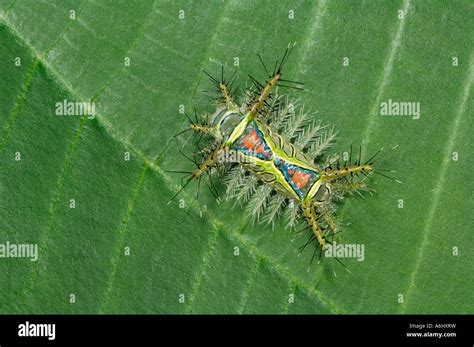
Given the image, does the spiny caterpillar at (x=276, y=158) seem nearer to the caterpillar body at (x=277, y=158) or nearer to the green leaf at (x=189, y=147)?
the caterpillar body at (x=277, y=158)

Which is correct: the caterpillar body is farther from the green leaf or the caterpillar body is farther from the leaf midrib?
the leaf midrib

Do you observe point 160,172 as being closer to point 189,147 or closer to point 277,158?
point 189,147

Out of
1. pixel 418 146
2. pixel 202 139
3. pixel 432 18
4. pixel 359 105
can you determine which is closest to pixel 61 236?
pixel 202 139

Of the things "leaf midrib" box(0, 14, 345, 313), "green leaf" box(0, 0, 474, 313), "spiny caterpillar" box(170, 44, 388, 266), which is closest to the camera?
"leaf midrib" box(0, 14, 345, 313)

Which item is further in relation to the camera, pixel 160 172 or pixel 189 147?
pixel 189 147

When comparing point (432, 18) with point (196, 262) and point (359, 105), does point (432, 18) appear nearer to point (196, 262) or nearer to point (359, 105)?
point (359, 105)

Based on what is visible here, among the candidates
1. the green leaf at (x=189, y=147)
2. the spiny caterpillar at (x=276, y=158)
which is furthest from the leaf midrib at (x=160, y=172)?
the spiny caterpillar at (x=276, y=158)

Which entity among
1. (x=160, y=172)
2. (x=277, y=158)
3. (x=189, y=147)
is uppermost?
(x=189, y=147)

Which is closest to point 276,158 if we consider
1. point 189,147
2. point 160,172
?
point 189,147

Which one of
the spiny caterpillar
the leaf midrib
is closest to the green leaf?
the leaf midrib
